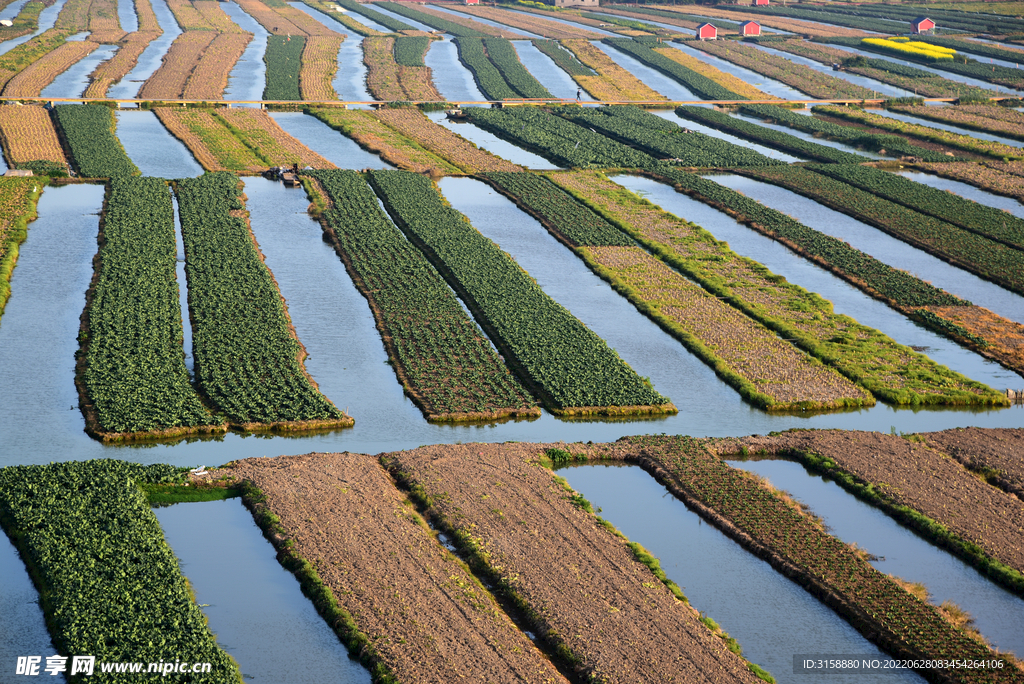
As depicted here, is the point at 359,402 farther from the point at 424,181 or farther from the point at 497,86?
the point at 497,86

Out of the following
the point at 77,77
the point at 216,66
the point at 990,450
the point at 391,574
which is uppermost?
the point at 77,77

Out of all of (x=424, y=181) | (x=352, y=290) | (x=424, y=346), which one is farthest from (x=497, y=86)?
(x=424, y=346)

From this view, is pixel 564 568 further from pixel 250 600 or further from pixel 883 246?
pixel 883 246

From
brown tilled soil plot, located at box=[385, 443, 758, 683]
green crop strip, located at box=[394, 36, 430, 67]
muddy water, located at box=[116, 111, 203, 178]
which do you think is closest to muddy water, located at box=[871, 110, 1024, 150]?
green crop strip, located at box=[394, 36, 430, 67]

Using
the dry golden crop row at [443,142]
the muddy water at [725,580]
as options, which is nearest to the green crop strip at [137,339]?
the muddy water at [725,580]

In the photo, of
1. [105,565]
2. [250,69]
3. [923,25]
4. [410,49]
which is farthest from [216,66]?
[923,25]

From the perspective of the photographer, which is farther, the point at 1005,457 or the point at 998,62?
the point at 998,62

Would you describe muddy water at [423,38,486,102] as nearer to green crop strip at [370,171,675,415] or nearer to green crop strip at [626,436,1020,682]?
green crop strip at [370,171,675,415]
